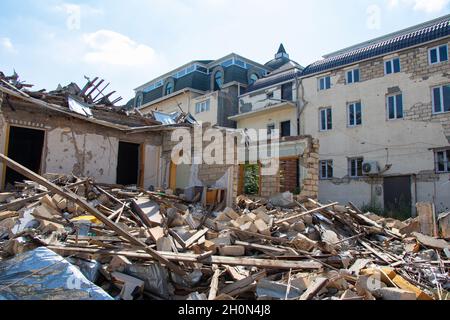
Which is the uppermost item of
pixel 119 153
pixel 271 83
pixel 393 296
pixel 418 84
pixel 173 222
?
pixel 271 83

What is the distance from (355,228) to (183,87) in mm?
22025

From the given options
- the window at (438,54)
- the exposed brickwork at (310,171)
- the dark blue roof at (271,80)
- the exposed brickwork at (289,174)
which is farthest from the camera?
the dark blue roof at (271,80)

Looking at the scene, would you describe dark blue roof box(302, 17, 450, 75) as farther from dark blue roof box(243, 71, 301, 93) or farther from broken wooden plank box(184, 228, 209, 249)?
broken wooden plank box(184, 228, 209, 249)

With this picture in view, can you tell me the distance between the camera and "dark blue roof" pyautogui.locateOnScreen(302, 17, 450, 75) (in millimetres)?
15948

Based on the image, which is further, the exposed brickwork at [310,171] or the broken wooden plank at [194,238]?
the exposed brickwork at [310,171]

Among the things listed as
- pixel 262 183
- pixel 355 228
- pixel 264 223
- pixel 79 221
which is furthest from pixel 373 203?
pixel 79 221

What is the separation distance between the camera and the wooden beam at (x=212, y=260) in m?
4.61

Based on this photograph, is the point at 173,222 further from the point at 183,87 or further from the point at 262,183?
the point at 183,87

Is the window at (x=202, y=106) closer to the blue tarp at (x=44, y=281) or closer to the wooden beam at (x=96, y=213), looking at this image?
the wooden beam at (x=96, y=213)

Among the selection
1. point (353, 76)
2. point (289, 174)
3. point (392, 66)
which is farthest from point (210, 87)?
point (289, 174)

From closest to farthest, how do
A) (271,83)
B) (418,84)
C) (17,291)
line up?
1. (17,291)
2. (418,84)
3. (271,83)

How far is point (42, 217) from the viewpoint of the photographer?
6.45 metres

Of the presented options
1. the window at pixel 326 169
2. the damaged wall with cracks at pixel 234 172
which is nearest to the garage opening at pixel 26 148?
the damaged wall with cracks at pixel 234 172

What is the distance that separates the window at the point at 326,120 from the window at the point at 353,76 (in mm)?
1966
